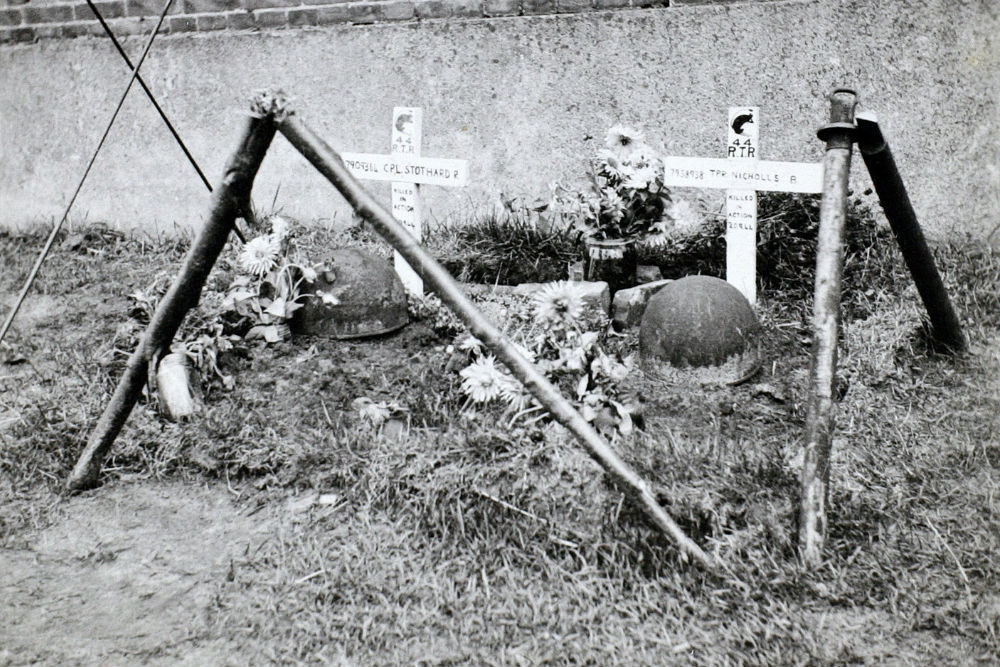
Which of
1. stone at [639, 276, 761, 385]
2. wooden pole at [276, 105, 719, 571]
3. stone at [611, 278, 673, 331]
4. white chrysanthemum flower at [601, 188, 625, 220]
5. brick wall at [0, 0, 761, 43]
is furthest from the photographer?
brick wall at [0, 0, 761, 43]

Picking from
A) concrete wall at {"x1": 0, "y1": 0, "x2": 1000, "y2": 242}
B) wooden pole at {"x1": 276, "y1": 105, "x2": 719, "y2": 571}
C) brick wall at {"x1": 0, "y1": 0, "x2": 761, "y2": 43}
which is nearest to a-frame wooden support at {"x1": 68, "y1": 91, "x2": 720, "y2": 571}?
wooden pole at {"x1": 276, "y1": 105, "x2": 719, "y2": 571}

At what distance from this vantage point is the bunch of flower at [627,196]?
3645 millimetres

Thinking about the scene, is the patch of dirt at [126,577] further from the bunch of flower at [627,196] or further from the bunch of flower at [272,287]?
the bunch of flower at [627,196]

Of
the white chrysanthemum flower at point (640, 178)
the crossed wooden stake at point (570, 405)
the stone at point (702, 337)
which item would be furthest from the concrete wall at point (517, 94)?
the crossed wooden stake at point (570, 405)

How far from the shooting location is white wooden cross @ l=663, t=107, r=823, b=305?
3.40m

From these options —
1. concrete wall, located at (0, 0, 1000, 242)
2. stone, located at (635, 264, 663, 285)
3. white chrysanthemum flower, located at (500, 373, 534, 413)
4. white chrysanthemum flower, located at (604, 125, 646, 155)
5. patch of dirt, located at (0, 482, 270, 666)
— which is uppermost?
concrete wall, located at (0, 0, 1000, 242)

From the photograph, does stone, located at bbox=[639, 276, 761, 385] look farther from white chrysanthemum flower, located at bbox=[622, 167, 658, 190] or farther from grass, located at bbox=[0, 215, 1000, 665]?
white chrysanthemum flower, located at bbox=[622, 167, 658, 190]

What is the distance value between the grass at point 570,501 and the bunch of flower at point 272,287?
119 millimetres

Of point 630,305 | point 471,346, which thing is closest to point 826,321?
point 471,346

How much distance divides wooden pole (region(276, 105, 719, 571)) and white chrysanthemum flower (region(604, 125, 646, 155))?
1.73 metres

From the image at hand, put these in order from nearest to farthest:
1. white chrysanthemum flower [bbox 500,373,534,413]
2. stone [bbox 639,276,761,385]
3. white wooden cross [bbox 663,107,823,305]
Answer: white chrysanthemum flower [bbox 500,373,534,413] < stone [bbox 639,276,761,385] < white wooden cross [bbox 663,107,823,305]

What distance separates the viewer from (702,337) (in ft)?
9.92

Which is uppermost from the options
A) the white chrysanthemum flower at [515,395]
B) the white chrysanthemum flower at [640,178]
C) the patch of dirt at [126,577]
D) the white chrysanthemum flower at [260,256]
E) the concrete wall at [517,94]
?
the concrete wall at [517,94]

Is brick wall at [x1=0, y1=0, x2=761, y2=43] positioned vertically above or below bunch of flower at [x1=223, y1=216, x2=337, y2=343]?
above
